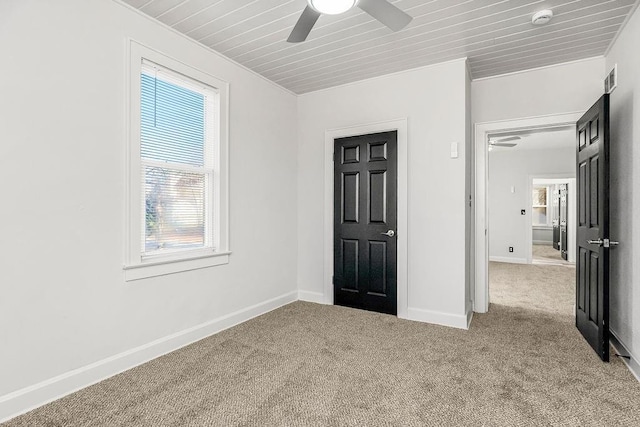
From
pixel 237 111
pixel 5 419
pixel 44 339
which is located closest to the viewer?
pixel 5 419

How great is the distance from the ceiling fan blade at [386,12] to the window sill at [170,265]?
7.53 ft

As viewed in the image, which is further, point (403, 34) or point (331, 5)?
point (403, 34)

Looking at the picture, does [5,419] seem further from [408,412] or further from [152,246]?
[408,412]

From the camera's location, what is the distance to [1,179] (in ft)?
6.18

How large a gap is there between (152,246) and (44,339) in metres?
0.88

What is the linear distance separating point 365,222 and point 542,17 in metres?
2.35

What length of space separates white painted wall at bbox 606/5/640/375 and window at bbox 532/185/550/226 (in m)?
9.26

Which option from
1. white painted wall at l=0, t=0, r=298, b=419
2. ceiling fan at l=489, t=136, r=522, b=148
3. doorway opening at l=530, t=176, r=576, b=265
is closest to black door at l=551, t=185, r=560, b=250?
doorway opening at l=530, t=176, r=576, b=265

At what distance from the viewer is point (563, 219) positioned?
8.62 metres

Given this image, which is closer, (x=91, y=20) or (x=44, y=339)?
(x=44, y=339)

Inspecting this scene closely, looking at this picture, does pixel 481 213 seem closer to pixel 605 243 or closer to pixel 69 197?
pixel 605 243

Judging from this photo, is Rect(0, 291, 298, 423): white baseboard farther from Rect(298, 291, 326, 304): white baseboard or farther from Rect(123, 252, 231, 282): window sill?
Rect(298, 291, 326, 304): white baseboard

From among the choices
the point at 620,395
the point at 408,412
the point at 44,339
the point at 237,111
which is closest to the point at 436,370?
the point at 408,412

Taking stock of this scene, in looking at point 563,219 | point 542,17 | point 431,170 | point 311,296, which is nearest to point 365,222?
point 431,170
